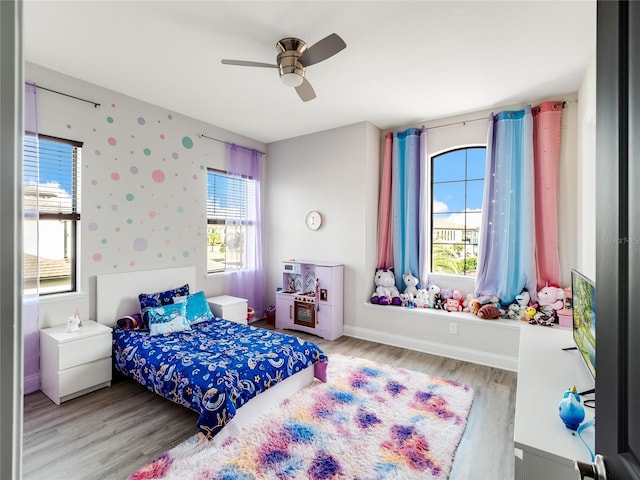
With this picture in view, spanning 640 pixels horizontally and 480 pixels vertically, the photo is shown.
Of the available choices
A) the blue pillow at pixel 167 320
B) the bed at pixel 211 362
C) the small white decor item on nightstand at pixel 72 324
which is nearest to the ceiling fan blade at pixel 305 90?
the bed at pixel 211 362

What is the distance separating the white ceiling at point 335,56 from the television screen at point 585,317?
178 cm

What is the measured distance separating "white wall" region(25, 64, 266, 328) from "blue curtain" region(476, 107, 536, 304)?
138 inches

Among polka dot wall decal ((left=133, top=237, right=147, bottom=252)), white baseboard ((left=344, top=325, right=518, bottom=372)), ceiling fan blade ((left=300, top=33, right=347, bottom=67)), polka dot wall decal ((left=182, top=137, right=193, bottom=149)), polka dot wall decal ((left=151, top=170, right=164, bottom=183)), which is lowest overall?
white baseboard ((left=344, top=325, right=518, bottom=372))

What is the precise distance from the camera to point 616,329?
2.07 feet

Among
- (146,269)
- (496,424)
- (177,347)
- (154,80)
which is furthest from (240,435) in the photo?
(154,80)

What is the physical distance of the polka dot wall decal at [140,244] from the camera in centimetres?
353

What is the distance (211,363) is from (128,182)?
89.2 inches

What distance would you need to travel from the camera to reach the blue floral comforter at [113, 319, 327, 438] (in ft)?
7.03

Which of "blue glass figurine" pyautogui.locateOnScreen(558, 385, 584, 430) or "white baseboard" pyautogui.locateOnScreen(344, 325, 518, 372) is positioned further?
"white baseboard" pyautogui.locateOnScreen(344, 325, 518, 372)

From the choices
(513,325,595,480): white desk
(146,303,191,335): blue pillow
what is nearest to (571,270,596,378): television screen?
(513,325,595,480): white desk

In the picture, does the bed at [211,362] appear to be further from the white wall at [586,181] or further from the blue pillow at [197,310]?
the white wall at [586,181]

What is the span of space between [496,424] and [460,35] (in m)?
2.90

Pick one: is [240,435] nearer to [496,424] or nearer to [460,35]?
[496,424]

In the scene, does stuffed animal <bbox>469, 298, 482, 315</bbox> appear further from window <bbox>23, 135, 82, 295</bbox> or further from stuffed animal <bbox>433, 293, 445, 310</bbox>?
window <bbox>23, 135, 82, 295</bbox>
